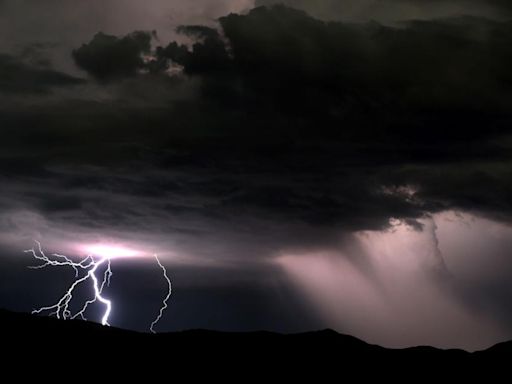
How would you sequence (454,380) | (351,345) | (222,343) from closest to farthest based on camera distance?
(454,380) < (222,343) < (351,345)

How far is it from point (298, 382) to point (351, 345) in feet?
47.3

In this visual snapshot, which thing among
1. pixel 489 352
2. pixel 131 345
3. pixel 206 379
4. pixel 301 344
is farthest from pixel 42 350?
pixel 489 352

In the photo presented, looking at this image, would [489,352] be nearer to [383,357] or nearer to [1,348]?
[383,357]

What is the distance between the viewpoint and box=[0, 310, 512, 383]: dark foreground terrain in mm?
54500

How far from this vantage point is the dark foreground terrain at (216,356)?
54500 mm

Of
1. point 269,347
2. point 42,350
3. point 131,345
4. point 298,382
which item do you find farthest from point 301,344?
point 42,350

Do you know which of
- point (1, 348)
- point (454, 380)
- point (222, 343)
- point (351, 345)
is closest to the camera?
point (1, 348)

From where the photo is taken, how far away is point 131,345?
201ft

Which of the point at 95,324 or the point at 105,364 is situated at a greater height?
the point at 95,324

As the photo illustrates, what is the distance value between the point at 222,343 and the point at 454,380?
20333mm

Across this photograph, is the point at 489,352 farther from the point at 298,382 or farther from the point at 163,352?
the point at 163,352

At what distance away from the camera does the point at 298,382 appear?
56.5 meters

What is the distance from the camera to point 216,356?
61281 mm

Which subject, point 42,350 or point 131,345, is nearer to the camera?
point 42,350
